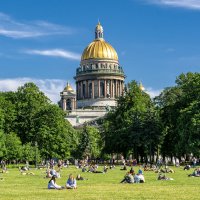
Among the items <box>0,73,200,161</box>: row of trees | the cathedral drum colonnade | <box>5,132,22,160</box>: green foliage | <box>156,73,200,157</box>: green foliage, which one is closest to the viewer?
<box>156,73,200,157</box>: green foliage

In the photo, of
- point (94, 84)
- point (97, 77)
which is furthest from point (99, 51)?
point (94, 84)

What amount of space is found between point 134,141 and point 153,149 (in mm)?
3822

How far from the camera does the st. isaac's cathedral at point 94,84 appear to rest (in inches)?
7215

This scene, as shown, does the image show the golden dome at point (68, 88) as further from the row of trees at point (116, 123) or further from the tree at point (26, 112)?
the tree at point (26, 112)

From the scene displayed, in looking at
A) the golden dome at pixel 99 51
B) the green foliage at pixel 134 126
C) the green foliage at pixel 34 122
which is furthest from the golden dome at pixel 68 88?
the green foliage at pixel 34 122

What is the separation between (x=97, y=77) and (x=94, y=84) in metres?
2.47

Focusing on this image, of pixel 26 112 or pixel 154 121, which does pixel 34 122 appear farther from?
pixel 154 121

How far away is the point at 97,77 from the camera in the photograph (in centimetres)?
18750

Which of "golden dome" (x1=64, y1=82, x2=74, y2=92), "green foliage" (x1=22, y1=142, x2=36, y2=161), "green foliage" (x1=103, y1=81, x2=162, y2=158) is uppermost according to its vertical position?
"golden dome" (x1=64, y1=82, x2=74, y2=92)

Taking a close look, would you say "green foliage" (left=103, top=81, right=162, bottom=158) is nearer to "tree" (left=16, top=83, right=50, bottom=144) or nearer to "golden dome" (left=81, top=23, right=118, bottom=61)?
"tree" (left=16, top=83, right=50, bottom=144)

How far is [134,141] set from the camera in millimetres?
80625

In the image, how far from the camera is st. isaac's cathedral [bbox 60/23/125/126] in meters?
183

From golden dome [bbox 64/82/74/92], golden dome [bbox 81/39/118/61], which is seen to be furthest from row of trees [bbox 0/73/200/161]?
golden dome [bbox 81/39/118/61]

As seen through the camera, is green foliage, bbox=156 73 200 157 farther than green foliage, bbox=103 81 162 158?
No
